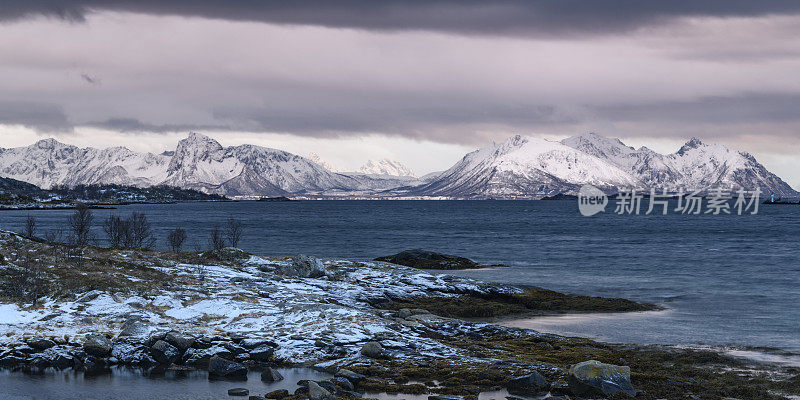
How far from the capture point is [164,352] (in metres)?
29.7

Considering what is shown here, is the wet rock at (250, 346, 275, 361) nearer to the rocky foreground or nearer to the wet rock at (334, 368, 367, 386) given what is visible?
the rocky foreground

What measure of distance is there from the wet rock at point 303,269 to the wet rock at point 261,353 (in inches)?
854

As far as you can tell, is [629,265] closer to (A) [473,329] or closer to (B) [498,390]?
(A) [473,329]

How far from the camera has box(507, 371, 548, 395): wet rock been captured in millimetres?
25641

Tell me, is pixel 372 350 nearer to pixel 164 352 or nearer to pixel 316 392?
pixel 316 392

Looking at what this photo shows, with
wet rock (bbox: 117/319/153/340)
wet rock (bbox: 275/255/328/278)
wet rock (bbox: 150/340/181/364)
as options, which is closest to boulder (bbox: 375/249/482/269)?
wet rock (bbox: 275/255/328/278)

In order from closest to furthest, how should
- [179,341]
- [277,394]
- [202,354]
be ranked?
[277,394] < [202,354] < [179,341]

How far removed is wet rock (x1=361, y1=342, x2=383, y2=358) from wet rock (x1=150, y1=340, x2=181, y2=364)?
784 centimetres

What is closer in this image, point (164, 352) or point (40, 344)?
point (164, 352)

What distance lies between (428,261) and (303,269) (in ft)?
93.9

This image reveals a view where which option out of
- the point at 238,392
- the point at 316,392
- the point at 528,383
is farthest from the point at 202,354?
the point at 528,383

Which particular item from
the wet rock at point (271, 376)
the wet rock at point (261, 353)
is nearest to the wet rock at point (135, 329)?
the wet rock at point (261, 353)

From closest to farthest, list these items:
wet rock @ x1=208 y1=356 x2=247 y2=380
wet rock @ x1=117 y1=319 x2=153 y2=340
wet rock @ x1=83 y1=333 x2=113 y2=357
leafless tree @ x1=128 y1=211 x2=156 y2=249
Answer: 1. wet rock @ x1=208 y1=356 x2=247 y2=380
2. wet rock @ x1=83 y1=333 x2=113 y2=357
3. wet rock @ x1=117 y1=319 x2=153 y2=340
4. leafless tree @ x1=128 y1=211 x2=156 y2=249

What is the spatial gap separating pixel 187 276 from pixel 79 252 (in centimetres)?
875
